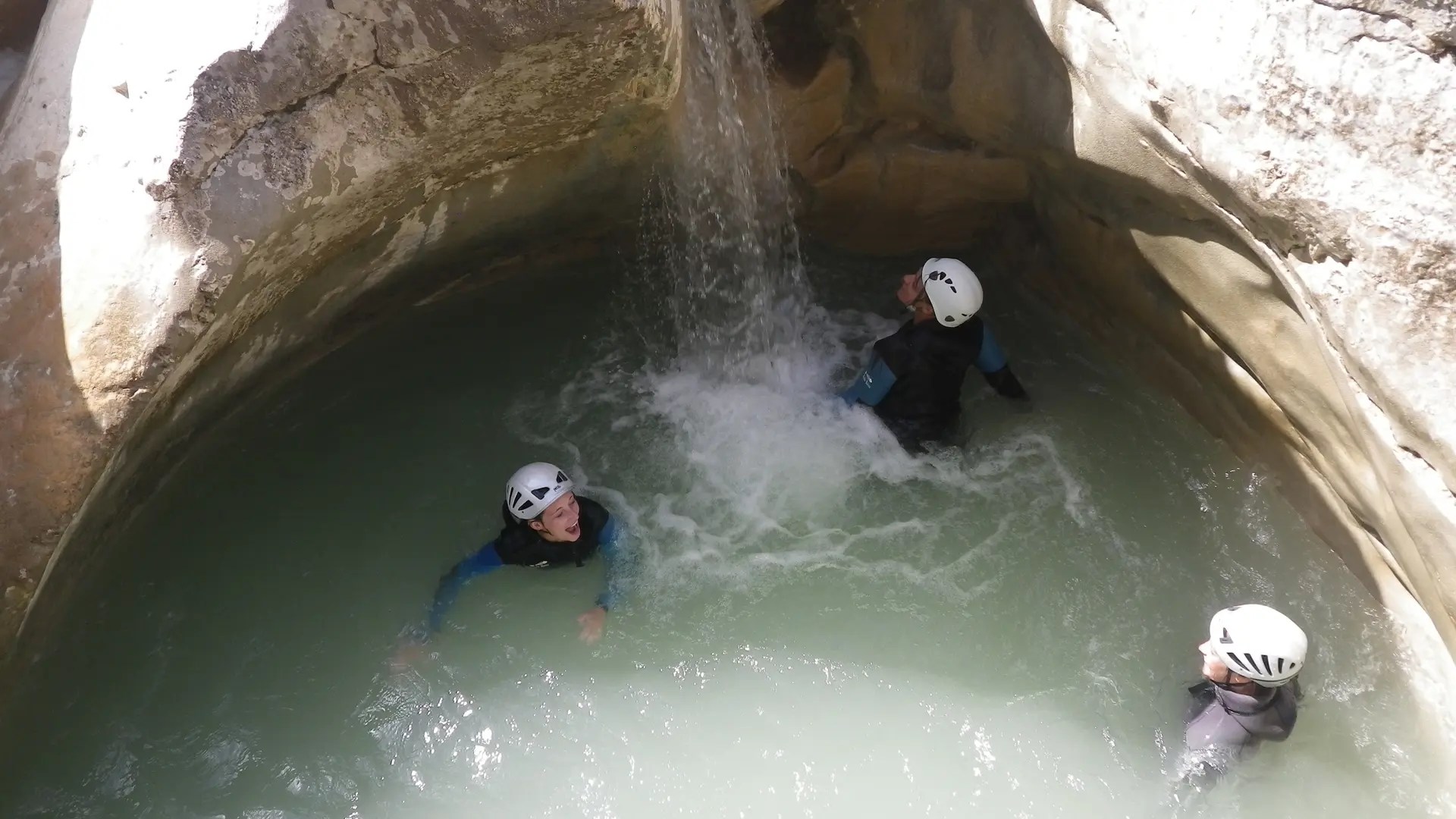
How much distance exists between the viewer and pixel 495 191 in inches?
160

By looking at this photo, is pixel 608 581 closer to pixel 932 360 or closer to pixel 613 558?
pixel 613 558

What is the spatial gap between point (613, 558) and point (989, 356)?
1.79 metres

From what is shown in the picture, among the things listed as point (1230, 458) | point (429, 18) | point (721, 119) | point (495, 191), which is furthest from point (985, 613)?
point (429, 18)

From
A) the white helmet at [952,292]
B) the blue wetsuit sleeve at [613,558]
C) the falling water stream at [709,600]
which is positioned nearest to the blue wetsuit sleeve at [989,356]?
the white helmet at [952,292]

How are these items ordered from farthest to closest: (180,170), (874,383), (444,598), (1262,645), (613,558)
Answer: (874,383) → (613,558) → (444,598) → (1262,645) → (180,170)

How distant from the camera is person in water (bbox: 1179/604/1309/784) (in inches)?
123

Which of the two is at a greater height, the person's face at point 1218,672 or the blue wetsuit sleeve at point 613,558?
the blue wetsuit sleeve at point 613,558

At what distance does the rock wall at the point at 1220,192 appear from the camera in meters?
2.66

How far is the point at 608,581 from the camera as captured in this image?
389 cm

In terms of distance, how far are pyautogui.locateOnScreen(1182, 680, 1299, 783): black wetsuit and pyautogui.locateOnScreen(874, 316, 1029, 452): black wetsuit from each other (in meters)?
1.45

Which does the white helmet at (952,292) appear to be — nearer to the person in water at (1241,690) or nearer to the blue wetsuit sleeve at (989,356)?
the blue wetsuit sleeve at (989,356)

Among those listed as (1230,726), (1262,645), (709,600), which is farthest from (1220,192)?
(709,600)

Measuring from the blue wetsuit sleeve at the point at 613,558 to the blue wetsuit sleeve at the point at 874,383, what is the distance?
1.20m

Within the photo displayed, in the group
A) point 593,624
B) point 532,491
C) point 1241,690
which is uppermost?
point 532,491
